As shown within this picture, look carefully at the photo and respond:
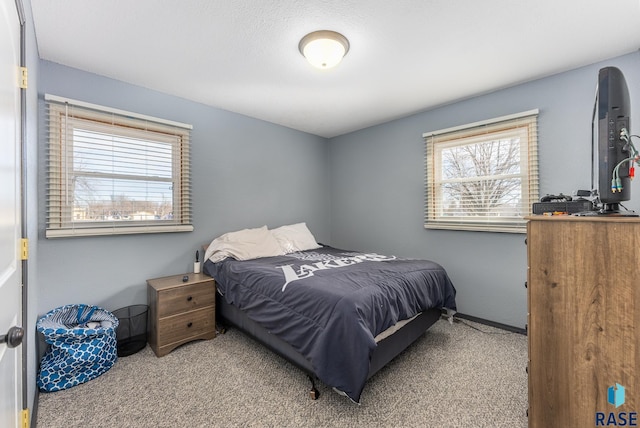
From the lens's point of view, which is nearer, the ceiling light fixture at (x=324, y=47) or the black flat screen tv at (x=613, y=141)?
the black flat screen tv at (x=613, y=141)

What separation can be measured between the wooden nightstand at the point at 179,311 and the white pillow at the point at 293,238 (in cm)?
104

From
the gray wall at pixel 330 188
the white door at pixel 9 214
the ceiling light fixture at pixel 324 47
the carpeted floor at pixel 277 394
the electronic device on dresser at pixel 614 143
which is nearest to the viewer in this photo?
the white door at pixel 9 214

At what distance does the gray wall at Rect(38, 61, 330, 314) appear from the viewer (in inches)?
88.4

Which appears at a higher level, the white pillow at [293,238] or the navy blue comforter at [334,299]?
the white pillow at [293,238]

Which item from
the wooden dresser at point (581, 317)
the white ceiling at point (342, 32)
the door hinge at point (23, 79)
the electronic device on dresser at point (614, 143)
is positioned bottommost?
the wooden dresser at point (581, 317)

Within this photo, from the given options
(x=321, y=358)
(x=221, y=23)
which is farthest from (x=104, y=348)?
(x=221, y=23)

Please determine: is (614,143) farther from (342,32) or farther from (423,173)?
(423,173)

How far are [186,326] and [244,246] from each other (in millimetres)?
931

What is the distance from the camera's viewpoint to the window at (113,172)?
222 centimetres

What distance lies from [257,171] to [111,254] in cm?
185

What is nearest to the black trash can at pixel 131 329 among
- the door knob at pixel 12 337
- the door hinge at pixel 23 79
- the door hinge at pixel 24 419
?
the door hinge at pixel 24 419

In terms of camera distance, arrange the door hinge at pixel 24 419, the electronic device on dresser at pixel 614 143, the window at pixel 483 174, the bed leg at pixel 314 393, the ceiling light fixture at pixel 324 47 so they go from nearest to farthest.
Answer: the electronic device on dresser at pixel 614 143 → the door hinge at pixel 24 419 → the bed leg at pixel 314 393 → the ceiling light fixture at pixel 324 47 → the window at pixel 483 174

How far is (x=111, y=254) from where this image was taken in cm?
247

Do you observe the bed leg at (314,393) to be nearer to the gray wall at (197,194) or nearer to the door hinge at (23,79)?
the gray wall at (197,194)
